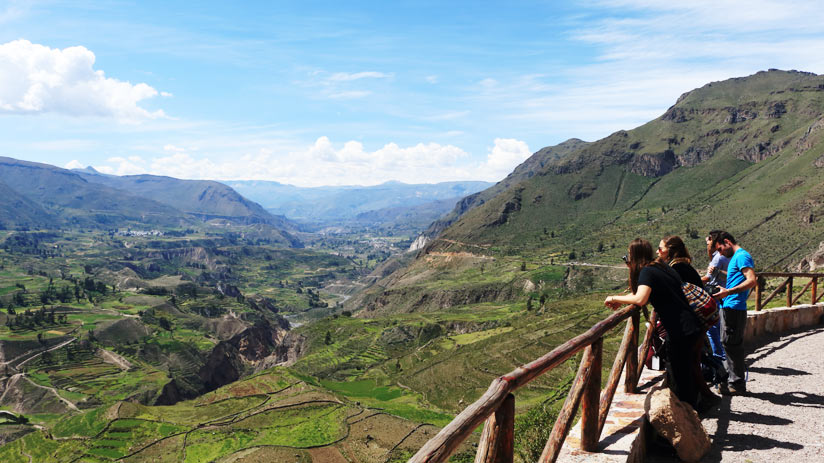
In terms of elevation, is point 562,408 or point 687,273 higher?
point 687,273

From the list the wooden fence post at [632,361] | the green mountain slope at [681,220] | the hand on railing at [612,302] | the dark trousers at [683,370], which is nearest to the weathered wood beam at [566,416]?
the hand on railing at [612,302]

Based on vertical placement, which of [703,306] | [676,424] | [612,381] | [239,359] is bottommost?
[239,359]

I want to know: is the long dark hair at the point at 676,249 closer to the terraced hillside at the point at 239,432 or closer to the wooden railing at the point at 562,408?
the wooden railing at the point at 562,408

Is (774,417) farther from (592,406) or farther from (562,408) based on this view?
(562,408)

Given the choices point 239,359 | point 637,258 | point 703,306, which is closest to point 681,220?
point 239,359

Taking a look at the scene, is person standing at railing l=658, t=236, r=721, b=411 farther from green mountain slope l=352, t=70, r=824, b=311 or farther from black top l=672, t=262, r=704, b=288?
green mountain slope l=352, t=70, r=824, b=311

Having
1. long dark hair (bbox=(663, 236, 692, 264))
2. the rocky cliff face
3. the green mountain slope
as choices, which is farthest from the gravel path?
the rocky cliff face

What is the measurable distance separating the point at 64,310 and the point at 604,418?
160948mm

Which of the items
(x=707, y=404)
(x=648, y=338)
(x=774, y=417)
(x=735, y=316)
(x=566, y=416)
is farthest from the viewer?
(x=735, y=316)

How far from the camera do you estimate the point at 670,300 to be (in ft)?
20.6

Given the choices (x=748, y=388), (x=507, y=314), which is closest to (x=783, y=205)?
(x=507, y=314)

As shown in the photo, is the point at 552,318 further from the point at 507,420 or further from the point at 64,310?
the point at 64,310

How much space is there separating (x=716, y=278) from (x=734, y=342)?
1526 millimetres

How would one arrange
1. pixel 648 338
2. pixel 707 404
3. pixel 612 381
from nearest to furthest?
pixel 612 381 < pixel 648 338 < pixel 707 404
